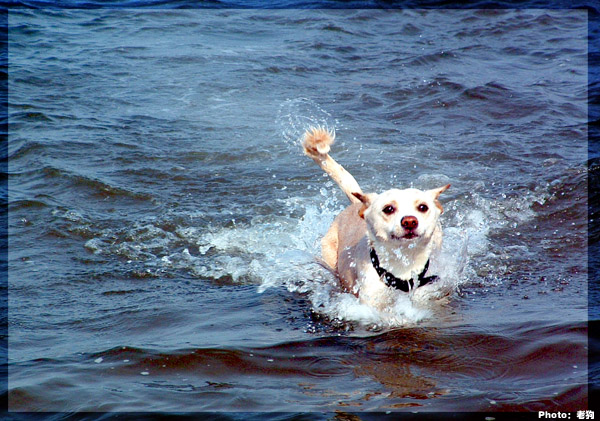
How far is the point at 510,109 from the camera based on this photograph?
11281mm

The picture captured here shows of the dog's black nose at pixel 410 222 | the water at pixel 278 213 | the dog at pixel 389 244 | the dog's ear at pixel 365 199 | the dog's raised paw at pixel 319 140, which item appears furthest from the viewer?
the dog's raised paw at pixel 319 140

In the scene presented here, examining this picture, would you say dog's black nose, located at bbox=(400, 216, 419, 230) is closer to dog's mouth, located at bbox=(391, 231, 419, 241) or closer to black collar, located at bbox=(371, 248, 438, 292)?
dog's mouth, located at bbox=(391, 231, 419, 241)

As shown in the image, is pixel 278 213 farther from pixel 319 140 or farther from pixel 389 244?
pixel 389 244

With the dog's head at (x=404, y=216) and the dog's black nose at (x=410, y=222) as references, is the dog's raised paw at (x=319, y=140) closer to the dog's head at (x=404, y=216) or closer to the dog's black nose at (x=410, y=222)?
the dog's head at (x=404, y=216)

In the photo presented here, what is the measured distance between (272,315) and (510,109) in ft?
23.7

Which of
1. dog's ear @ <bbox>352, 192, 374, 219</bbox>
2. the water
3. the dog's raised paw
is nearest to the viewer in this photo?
the water

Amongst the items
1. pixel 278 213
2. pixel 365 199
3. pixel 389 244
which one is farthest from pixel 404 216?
pixel 278 213

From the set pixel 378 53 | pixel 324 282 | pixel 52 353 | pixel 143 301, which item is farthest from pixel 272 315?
Result: pixel 378 53

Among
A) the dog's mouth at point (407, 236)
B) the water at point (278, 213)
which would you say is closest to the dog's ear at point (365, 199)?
the dog's mouth at point (407, 236)

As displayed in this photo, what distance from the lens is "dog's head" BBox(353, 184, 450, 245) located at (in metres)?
4.70

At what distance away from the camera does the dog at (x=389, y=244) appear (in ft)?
15.7

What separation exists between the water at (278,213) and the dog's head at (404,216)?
2.09 feet

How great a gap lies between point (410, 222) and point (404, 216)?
0.22 feet

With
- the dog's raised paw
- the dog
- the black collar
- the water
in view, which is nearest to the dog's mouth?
the dog
